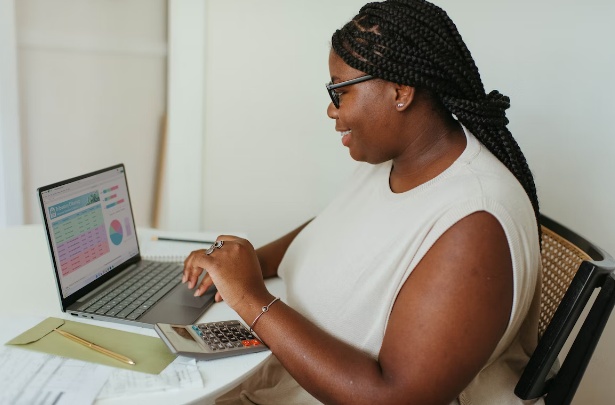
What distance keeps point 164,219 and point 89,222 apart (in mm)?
1188

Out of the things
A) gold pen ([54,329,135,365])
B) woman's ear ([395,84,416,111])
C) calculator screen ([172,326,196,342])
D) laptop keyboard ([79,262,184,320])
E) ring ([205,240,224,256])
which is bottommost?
laptop keyboard ([79,262,184,320])

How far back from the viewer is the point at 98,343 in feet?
3.31

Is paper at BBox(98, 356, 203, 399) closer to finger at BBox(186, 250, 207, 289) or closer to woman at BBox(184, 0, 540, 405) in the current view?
woman at BBox(184, 0, 540, 405)

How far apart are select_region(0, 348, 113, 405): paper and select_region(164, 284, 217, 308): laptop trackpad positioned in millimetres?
328

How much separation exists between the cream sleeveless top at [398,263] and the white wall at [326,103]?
2.87 feet

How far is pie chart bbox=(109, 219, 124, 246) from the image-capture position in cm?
136

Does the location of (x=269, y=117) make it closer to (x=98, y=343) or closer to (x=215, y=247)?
(x=215, y=247)

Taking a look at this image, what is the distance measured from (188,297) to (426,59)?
2.49 feet

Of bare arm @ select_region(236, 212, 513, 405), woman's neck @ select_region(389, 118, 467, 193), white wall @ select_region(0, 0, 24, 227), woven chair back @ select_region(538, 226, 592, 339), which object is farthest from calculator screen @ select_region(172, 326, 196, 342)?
white wall @ select_region(0, 0, 24, 227)

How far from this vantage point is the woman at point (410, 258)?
899 millimetres

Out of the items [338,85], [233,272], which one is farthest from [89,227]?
[338,85]

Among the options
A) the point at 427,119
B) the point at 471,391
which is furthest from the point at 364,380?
the point at 427,119

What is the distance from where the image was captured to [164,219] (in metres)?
2.44

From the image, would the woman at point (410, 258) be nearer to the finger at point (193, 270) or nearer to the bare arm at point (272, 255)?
the finger at point (193, 270)
